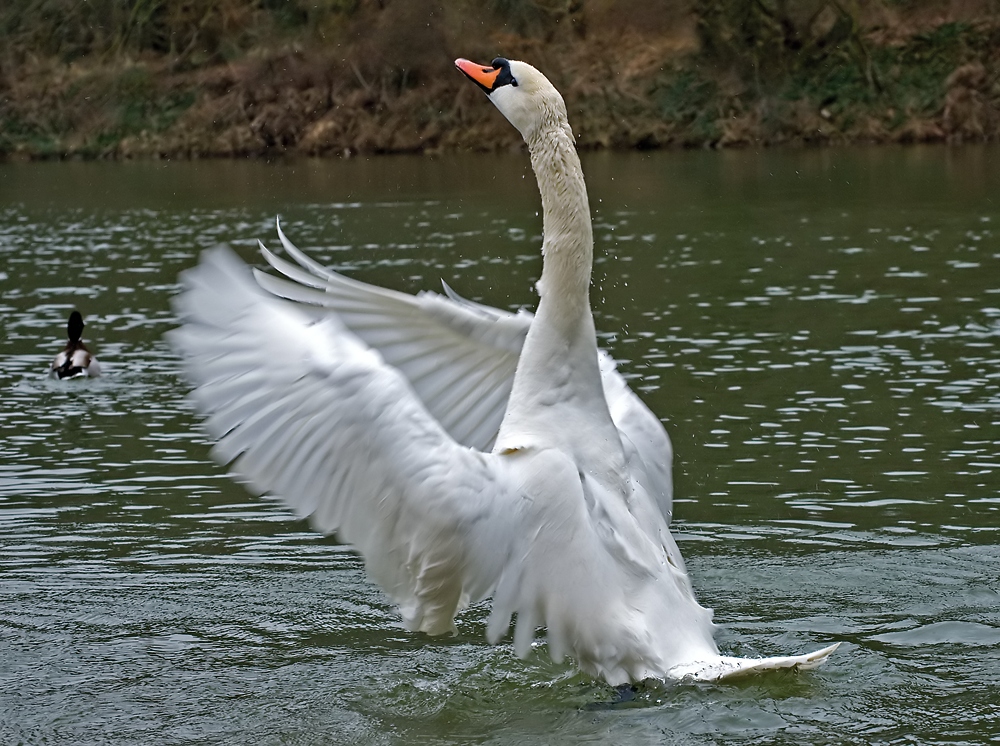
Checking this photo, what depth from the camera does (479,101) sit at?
52188 mm

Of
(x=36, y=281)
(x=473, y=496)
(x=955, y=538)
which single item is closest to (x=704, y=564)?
(x=955, y=538)

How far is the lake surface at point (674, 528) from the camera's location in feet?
24.8

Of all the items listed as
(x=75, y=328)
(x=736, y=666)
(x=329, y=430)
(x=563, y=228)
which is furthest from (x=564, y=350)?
(x=75, y=328)

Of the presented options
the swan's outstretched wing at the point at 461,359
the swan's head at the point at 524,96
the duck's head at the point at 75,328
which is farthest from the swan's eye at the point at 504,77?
the duck's head at the point at 75,328

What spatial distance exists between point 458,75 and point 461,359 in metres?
45.4

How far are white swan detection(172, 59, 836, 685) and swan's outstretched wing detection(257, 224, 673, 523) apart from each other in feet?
0.08

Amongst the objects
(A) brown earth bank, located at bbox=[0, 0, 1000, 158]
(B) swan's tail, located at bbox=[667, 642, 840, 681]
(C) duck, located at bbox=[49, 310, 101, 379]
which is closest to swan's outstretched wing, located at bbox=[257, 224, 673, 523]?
(B) swan's tail, located at bbox=[667, 642, 840, 681]

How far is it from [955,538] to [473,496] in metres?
4.51

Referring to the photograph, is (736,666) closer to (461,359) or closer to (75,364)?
(461,359)

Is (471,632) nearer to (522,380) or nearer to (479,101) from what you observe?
(522,380)

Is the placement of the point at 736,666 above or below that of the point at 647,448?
below

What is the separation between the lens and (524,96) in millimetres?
7523

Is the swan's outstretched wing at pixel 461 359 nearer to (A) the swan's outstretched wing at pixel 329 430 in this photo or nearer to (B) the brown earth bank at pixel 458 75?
(A) the swan's outstretched wing at pixel 329 430

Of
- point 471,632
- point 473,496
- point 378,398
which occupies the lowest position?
point 471,632
